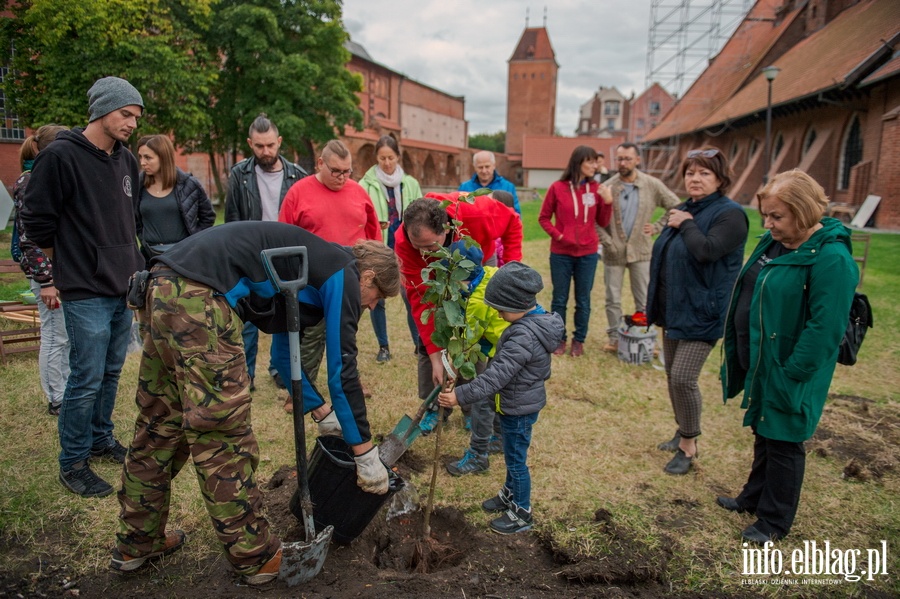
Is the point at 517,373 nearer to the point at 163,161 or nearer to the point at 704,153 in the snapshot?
the point at 704,153

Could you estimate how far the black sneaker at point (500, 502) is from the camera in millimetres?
3230

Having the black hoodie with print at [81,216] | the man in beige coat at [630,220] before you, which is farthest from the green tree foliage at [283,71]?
the black hoodie with print at [81,216]

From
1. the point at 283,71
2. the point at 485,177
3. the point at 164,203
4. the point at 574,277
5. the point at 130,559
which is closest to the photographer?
the point at 130,559

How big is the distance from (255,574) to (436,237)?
1.82m

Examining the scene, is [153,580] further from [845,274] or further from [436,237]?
[845,274]

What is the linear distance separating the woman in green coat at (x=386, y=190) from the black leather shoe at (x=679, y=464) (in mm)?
2509

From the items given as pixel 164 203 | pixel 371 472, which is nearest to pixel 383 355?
pixel 164 203

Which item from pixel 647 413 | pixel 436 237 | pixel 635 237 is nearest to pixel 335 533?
pixel 436 237

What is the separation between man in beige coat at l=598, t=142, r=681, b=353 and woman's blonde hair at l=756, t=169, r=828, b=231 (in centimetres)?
319

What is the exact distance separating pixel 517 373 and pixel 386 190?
3186 mm

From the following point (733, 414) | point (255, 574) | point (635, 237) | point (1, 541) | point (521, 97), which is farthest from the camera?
point (521, 97)

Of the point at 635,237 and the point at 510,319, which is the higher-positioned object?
the point at 635,237

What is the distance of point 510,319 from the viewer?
2.97 metres

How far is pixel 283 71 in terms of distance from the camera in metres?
24.1
